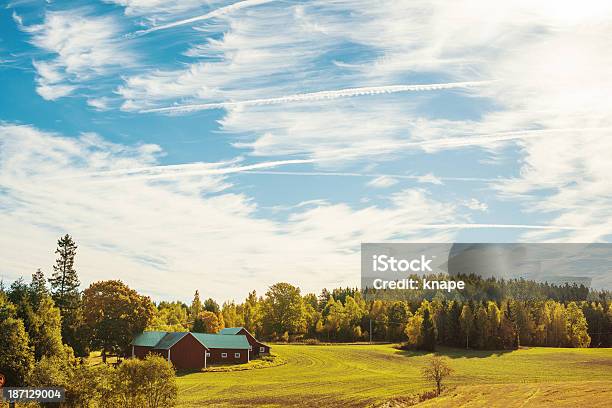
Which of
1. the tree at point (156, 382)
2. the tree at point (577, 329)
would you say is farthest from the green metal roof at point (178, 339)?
the tree at point (577, 329)

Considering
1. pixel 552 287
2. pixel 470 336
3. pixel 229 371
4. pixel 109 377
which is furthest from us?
pixel 552 287

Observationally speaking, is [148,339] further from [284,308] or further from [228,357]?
[284,308]

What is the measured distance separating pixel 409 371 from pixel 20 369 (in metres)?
47.3

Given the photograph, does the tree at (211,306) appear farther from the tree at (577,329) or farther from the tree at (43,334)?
the tree at (43,334)

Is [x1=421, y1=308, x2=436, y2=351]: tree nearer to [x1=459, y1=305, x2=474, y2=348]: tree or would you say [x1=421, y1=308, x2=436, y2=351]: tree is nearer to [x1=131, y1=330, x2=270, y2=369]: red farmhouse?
[x1=459, y1=305, x2=474, y2=348]: tree

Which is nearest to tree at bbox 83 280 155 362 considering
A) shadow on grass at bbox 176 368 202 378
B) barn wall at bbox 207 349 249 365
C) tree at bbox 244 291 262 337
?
shadow on grass at bbox 176 368 202 378

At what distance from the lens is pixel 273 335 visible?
126m

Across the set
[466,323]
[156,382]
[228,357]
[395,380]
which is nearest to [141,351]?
[228,357]

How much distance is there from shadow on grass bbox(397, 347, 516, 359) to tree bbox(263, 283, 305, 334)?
1059 inches

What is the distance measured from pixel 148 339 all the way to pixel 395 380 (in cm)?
3295

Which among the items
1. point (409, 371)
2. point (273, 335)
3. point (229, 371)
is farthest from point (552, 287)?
point (229, 371)

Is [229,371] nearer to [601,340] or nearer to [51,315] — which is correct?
[51,315]

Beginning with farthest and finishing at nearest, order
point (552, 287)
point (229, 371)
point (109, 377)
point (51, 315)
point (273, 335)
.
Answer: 1. point (552, 287)
2. point (273, 335)
3. point (229, 371)
4. point (51, 315)
5. point (109, 377)

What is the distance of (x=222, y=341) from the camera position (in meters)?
86.2
